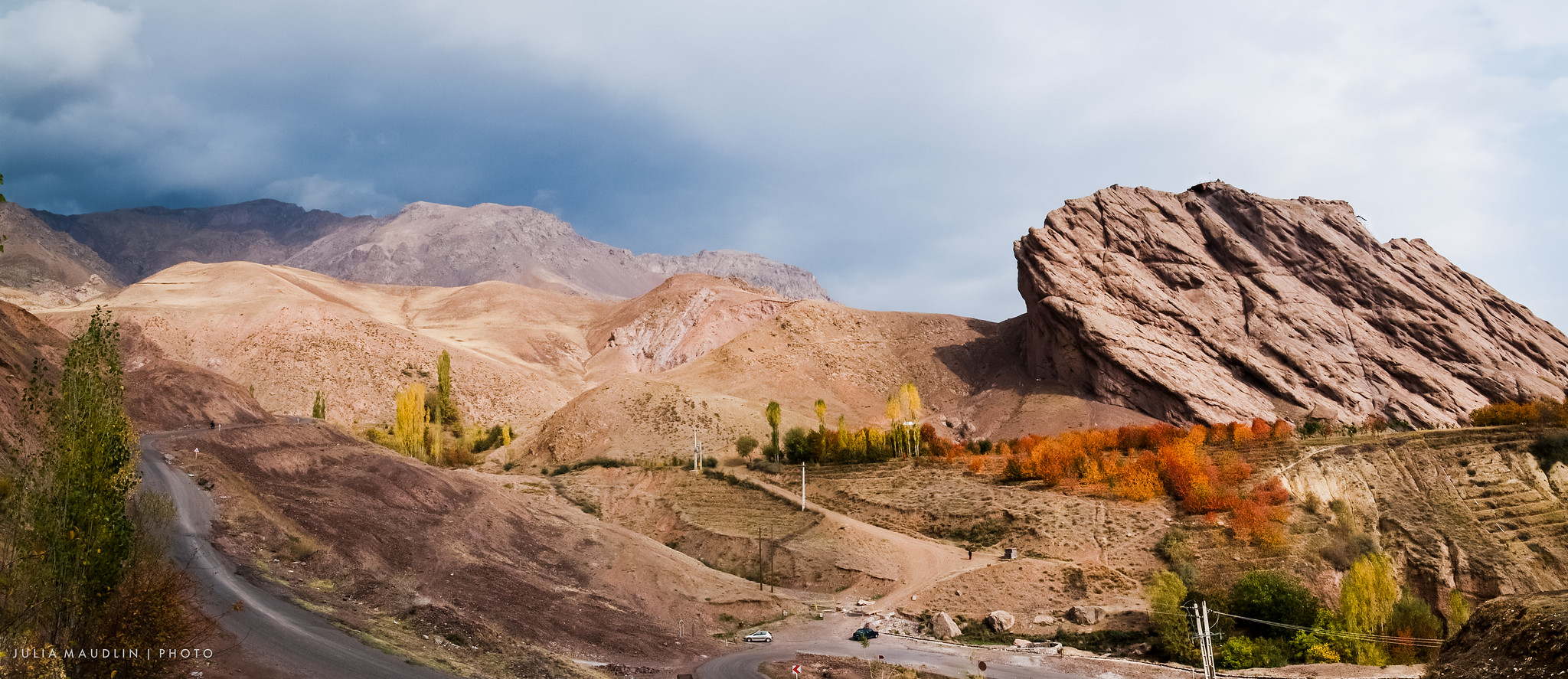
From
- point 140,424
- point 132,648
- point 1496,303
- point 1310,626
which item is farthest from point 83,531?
point 1496,303

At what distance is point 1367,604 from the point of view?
33.0 metres

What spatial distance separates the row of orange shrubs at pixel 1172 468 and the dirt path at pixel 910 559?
9.75m

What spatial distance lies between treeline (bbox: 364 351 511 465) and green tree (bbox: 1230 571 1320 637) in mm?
48387

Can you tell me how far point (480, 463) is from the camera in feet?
223

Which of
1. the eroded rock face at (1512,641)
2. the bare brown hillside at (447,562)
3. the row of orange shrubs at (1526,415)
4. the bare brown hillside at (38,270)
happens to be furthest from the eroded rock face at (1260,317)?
the bare brown hillside at (38,270)

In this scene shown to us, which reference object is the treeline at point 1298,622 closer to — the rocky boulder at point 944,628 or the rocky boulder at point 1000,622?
the rocky boulder at point 1000,622

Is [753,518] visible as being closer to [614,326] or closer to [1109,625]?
[1109,625]

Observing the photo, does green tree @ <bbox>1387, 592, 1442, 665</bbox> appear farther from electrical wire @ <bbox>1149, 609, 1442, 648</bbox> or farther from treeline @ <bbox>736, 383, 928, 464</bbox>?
treeline @ <bbox>736, 383, 928, 464</bbox>

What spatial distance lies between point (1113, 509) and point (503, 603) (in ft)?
108

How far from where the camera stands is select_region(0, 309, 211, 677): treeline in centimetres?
1385

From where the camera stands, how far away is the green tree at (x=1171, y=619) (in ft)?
103

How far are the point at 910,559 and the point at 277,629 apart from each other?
99.3 feet

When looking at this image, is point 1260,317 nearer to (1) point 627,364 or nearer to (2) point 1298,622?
(2) point 1298,622

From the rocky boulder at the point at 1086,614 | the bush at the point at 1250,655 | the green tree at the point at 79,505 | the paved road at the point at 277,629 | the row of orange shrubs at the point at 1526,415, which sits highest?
the row of orange shrubs at the point at 1526,415
